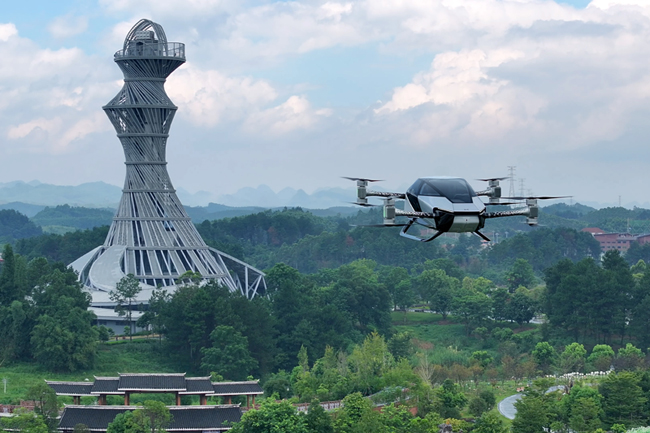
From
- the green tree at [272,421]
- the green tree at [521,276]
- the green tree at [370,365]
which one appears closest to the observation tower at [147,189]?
the green tree at [370,365]

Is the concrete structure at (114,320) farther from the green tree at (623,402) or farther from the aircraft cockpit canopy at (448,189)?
the aircraft cockpit canopy at (448,189)

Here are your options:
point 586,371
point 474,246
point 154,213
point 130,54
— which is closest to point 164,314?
point 154,213

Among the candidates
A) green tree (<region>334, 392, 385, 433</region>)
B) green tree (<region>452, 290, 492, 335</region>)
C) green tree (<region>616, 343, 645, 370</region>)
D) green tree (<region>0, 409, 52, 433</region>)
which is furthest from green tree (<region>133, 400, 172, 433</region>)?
green tree (<region>452, 290, 492, 335</region>)

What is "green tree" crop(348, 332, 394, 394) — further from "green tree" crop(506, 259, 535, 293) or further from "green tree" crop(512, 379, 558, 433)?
"green tree" crop(506, 259, 535, 293)

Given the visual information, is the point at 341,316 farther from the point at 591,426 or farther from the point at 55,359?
the point at 591,426

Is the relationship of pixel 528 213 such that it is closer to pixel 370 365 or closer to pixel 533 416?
pixel 533 416

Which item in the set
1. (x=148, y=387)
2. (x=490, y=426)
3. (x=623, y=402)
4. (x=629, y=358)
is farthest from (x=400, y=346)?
(x=148, y=387)
